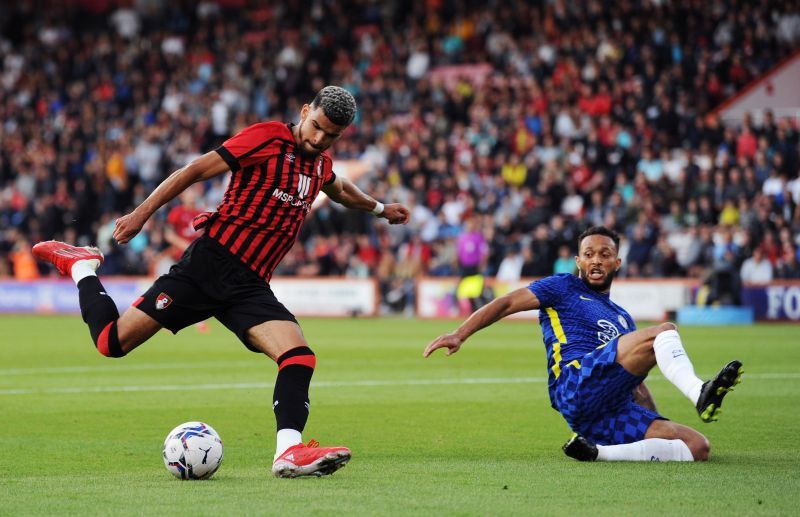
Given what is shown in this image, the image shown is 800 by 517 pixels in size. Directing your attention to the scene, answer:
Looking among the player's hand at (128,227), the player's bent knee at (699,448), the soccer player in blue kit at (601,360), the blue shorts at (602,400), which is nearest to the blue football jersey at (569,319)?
the soccer player in blue kit at (601,360)

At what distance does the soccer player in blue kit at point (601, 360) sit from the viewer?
743 centimetres

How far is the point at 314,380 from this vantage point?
1371 cm

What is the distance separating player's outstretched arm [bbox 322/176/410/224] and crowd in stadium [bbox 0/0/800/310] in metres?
12.5

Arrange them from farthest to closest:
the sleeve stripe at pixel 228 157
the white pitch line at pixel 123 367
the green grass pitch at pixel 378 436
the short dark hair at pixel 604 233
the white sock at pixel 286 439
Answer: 1. the white pitch line at pixel 123 367
2. the short dark hair at pixel 604 233
3. the sleeve stripe at pixel 228 157
4. the white sock at pixel 286 439
5. the green grass pitch at pixel 378 436

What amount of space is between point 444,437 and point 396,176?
21015 millimetres

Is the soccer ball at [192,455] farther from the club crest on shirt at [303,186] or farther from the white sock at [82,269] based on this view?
the white sock at [82,269]

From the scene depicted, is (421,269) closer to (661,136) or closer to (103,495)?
(661,136)

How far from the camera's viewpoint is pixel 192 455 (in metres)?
6.96

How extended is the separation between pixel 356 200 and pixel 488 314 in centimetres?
149

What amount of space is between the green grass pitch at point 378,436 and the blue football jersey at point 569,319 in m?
0.66

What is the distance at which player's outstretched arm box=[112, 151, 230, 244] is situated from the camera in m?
7.25

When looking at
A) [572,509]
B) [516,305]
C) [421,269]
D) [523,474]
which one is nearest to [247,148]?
[516,305]

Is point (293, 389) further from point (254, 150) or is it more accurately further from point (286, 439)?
point (254, 150)

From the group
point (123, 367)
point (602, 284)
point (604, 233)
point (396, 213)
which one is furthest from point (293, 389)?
point (123, 367)
